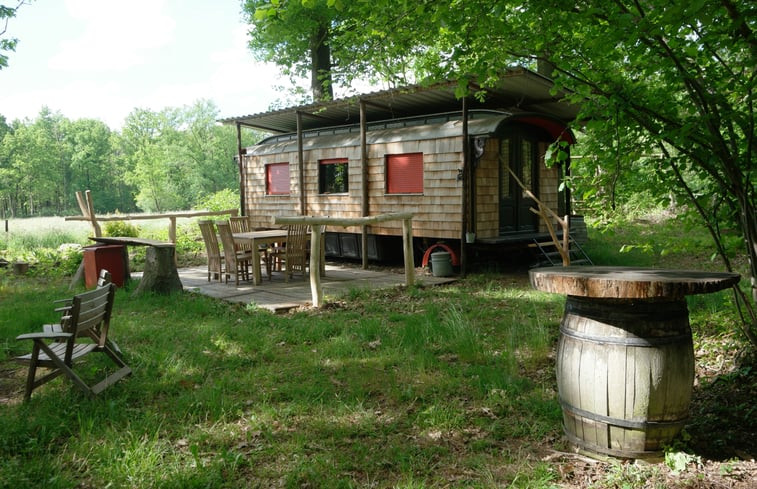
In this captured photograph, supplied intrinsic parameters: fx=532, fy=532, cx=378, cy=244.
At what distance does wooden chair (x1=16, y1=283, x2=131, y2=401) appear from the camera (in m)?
3.82

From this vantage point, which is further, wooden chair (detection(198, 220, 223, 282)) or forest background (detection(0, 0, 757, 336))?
wooden chair (detection(198, 220, 223, 282))

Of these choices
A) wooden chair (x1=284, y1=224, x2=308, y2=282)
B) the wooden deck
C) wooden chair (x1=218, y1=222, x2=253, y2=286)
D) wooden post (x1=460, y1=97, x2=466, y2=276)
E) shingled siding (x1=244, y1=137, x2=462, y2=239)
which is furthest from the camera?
shingled siding (x1=244, y1=137, x2=462, y2=239)

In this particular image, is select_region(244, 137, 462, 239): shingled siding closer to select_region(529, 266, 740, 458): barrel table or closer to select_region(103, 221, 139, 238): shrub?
select_region(103, 221, 139, 238): shrub

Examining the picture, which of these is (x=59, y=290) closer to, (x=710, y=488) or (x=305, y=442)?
(x=305, y=442)

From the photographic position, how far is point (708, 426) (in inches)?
134

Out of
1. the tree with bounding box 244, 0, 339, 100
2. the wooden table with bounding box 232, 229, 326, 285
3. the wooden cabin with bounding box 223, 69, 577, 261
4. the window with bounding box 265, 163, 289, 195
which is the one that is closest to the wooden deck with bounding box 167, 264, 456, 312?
the wooden table with bounding box 232, 229, 326, 285

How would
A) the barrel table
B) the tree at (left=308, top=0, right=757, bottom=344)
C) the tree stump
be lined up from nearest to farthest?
the barrel table < the tree at (left=308, top=0, right=757, bottom=344) < the tree stump

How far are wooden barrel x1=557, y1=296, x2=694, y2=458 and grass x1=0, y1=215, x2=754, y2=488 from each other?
22cm

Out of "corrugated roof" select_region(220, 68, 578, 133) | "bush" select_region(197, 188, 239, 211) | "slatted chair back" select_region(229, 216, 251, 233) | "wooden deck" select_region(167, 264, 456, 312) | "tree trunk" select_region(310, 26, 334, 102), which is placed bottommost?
"wooden deck" select_region(167, 264, 456, 312)

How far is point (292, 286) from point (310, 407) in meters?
5.53

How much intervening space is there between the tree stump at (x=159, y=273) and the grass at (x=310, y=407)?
169 centimetres

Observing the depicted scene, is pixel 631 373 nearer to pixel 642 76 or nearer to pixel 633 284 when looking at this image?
pixel 633 284

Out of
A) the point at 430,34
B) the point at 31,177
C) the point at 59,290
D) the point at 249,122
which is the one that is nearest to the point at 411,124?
the point at 249,122

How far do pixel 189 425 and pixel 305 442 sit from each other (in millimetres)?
846
